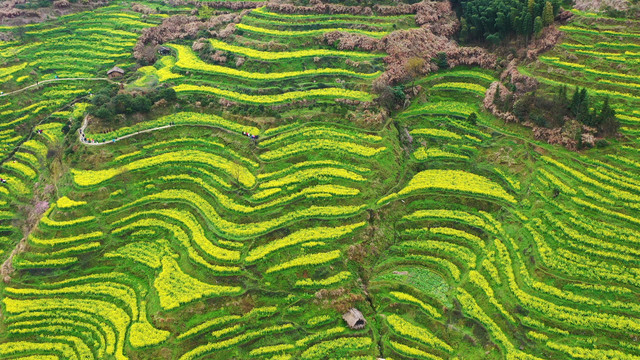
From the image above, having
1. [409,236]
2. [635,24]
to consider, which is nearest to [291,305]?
[409,236]

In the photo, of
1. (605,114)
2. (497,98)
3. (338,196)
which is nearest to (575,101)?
(605,114)

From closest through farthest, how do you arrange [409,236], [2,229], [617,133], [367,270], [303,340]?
[303,340] < [367,270] < [409,236] < [617,133] < [2,229]

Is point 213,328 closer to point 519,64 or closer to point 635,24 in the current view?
point 519,64

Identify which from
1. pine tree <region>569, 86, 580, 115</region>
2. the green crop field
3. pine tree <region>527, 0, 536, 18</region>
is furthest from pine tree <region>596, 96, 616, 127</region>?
pine tree <region>527, 0, 536, 18</region>

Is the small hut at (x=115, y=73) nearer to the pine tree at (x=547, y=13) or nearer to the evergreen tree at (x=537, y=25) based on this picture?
the evergreen tree at (x=537, y=25)

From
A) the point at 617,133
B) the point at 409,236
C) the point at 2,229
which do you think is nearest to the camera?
the point at 409,236

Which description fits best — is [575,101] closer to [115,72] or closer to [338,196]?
[338,196]

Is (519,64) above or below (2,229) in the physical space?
above
